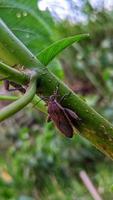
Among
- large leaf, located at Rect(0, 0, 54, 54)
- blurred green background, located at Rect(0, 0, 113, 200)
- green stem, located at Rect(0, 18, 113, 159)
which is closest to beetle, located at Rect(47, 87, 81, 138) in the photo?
green stem, located at Rect(0, 18, 113, 159)

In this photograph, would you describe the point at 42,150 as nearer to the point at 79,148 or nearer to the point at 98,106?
the point at 79,148

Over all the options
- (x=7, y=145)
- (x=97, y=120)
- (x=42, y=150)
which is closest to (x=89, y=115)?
(x=97, y=120)

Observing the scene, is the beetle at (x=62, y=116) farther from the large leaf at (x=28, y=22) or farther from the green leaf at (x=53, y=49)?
the large leaf at (x=28, y=22)

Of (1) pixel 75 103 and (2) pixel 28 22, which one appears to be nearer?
(1) pixel 75 103

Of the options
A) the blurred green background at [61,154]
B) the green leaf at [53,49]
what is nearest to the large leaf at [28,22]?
the green leaf at [53,49]

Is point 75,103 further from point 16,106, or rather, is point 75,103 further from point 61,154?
point 61,154

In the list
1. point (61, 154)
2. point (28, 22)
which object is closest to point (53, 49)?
point (28, 22)

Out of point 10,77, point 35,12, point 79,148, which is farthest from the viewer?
point 79,148
